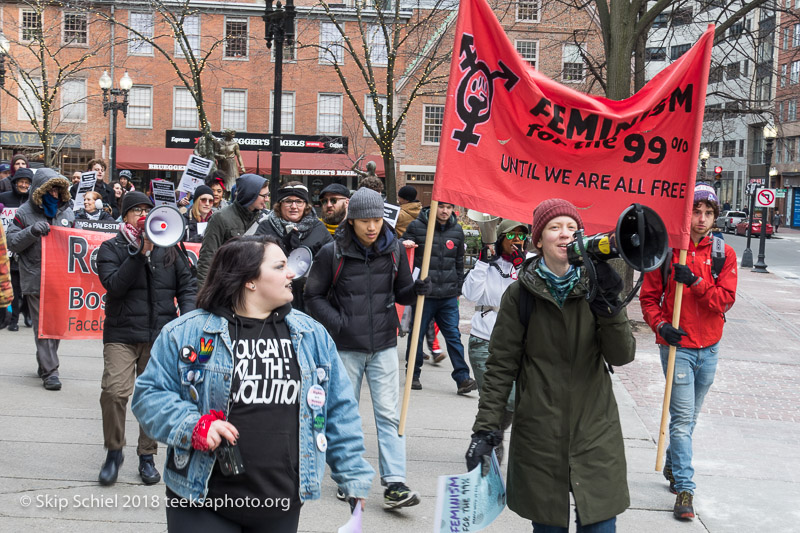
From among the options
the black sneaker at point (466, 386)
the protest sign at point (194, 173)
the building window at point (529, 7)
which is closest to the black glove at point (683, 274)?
the black sneaker at point (466, 386)

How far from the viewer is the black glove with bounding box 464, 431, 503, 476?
12.2 ft

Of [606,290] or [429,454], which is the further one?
[429,454]

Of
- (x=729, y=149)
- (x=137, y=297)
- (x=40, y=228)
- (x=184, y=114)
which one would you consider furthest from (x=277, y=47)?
(x=729, y=149)

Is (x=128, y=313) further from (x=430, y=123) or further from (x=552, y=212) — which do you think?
(x=430, y=123)

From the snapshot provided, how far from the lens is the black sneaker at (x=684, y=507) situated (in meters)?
5.45

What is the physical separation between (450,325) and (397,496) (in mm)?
3589

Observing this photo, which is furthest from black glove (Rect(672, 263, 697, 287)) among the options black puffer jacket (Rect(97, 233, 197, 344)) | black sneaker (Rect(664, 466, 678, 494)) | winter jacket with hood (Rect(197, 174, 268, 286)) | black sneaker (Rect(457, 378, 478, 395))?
black sneaker (Rect(457, 378, 478, 395))

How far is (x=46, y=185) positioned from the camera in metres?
8.46

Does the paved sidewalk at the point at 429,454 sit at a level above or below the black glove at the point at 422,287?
below

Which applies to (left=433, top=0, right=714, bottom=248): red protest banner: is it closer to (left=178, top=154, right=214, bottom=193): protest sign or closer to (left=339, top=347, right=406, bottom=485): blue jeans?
(left=339, top=347, right=406, bottom=485): blue jeans

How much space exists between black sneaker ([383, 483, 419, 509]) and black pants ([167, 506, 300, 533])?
94.2 inches

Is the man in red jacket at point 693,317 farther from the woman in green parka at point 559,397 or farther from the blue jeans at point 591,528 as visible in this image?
the blue jeans at point 591,528

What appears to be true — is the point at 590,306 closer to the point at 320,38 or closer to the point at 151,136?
the point at 320,38

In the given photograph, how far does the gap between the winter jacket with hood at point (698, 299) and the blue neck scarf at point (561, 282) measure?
2019 mm
